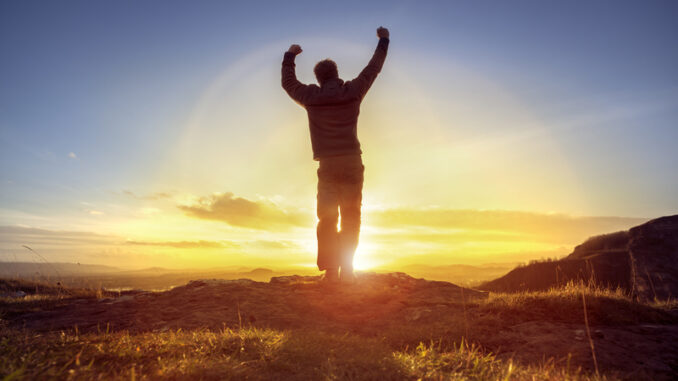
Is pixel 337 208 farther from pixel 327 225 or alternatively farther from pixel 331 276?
pixel 331 276

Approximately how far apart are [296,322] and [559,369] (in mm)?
2980

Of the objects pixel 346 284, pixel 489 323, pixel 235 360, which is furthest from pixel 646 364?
pixel 346 284

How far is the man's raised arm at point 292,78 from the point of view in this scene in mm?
6479

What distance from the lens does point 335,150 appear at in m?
6.45

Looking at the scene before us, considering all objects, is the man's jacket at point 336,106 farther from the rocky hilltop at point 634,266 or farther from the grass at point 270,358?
the rocky hilltop at point 634,266

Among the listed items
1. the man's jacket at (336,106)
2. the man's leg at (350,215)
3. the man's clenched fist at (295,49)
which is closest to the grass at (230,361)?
the man's leg at (350,215)

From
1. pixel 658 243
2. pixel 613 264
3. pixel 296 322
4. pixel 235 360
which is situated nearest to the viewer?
pixel 235 360

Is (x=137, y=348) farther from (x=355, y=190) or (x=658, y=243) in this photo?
(x=658, y=243)

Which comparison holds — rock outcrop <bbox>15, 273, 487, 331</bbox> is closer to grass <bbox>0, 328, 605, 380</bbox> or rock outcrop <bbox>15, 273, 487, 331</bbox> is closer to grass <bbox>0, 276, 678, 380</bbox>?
grass <bbox>0, 276, 678, 380</bbox>

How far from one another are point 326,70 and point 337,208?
238 centimetres

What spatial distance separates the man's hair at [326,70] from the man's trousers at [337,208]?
140 centimetres

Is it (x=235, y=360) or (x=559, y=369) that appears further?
(x=559, y=369)

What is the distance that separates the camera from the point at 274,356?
2885 millimetres

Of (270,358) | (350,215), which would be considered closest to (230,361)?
(270,358)
